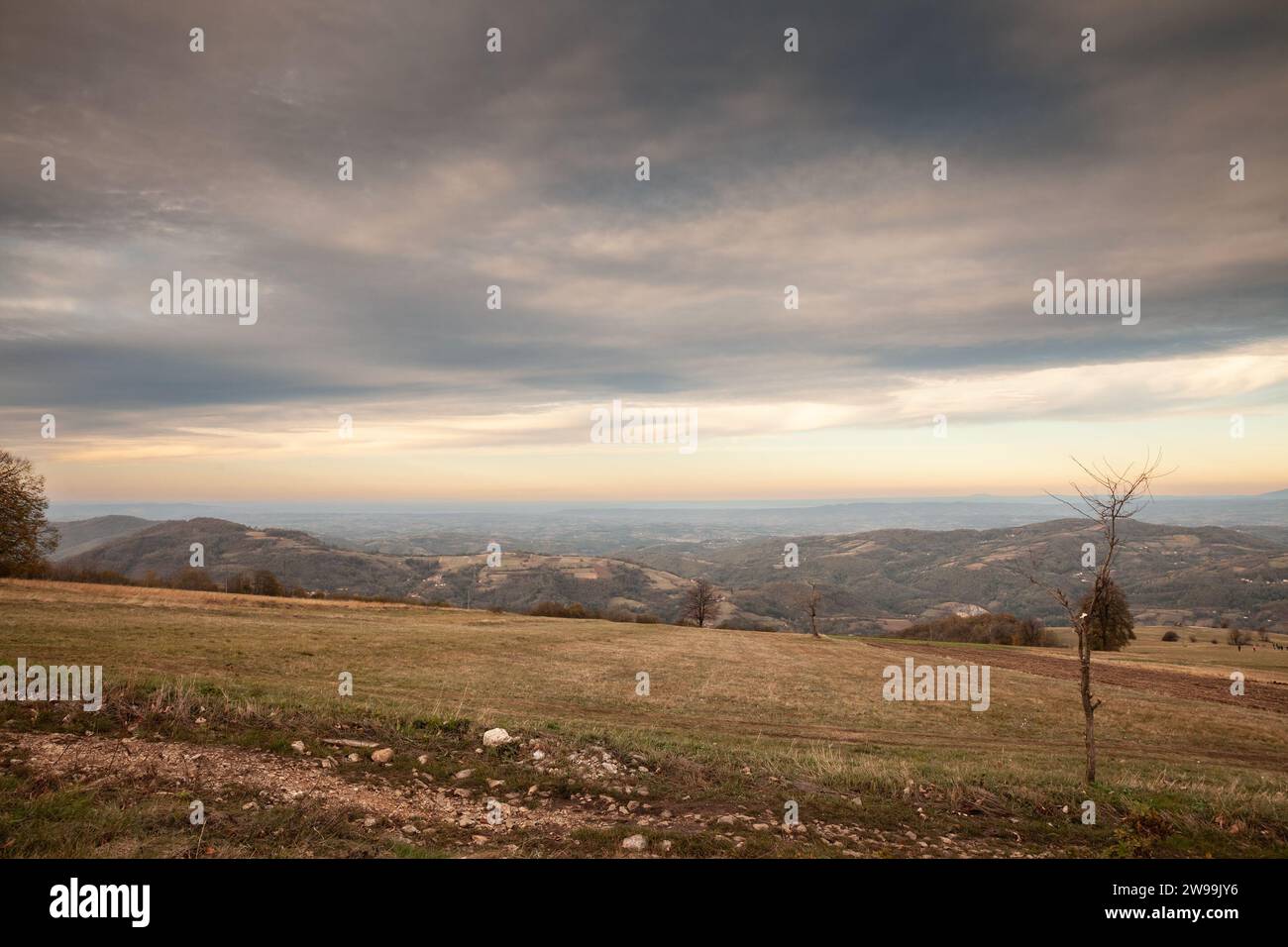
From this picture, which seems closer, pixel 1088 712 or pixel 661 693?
pixel 1088 712

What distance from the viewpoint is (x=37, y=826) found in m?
6.93

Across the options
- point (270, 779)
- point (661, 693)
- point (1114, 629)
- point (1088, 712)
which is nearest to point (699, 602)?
point (1114, 629)

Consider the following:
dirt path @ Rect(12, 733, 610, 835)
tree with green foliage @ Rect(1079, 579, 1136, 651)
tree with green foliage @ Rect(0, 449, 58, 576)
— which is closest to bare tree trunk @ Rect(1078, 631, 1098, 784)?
dirt path @ Rect(12, 733, 610, 835)

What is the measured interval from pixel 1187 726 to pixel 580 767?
33126 mm

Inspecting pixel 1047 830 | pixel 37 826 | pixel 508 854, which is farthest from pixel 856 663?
pixel 37 826

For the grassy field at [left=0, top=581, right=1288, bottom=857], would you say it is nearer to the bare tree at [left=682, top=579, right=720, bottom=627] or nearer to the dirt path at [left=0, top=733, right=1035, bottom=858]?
the dirt path at [left=0, top=733, right=1035, bottom=858]

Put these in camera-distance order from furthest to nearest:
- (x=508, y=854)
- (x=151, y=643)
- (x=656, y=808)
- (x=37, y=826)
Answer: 1. (x=151, y=643)
2. (x=656, y=808)
3. (x=508, y=854)
4. (x=37, y=826)

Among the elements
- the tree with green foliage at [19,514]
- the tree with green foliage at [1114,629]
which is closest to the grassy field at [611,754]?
the tree with green foliage at [19,514]

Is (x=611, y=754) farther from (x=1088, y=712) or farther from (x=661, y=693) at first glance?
(x=661, y=693)

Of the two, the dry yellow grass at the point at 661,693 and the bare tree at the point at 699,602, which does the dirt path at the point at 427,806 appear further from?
the bare tree at the point at 699,602

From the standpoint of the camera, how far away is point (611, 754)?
13.0 metres

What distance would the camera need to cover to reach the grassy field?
840 cm
